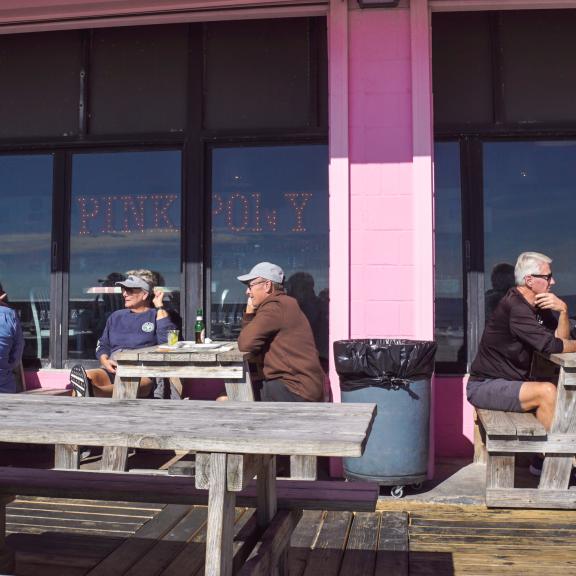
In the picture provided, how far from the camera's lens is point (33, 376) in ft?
18.7

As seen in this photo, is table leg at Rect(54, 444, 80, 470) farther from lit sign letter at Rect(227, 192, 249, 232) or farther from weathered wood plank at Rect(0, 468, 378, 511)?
lit sign letter at Rect(227, 192, 249, 232)

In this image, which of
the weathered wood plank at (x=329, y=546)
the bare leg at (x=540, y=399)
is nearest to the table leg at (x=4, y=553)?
the weathered wood plank at (x=329, y=546)

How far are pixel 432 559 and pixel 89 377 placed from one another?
2.80m

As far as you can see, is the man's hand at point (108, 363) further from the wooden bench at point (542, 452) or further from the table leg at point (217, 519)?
the table leg at point (217, 519)

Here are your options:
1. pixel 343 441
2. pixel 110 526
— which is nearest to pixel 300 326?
pixel 110 526

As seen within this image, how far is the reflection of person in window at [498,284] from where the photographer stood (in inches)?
211

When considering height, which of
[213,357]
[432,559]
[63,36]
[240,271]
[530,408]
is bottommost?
[432,559]

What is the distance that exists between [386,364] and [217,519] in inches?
89.6

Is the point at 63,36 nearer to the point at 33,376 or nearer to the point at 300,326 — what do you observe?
the point at 33,376

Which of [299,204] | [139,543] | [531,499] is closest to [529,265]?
[531,499]

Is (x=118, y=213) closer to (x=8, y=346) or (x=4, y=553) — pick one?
(x=8, y=346)

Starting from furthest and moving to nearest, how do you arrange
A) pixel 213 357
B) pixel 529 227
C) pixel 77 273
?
pixel 77 273 → pixel 529 227 → pixel 213 357

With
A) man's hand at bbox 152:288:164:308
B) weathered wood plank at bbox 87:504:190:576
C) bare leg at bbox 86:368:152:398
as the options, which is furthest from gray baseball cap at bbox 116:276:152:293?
weathered wood plank at bbox 87:504:190:576

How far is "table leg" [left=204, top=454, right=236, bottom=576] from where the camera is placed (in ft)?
6.84
